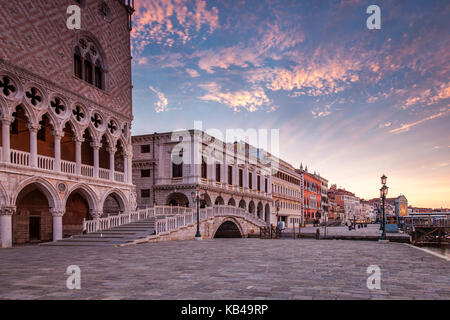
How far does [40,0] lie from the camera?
2116cm

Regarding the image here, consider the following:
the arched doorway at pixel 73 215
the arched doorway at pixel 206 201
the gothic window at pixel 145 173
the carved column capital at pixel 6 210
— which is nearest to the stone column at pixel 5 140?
the carved column capital at pixel 6 210

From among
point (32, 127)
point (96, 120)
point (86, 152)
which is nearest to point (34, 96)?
point (32, 127)

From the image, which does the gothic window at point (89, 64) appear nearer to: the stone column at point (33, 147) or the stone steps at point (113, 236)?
the stone column at point (33, 147)

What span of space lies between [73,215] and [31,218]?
3.81 m

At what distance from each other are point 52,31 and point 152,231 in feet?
43.2

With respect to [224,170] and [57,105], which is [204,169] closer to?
[224,170]

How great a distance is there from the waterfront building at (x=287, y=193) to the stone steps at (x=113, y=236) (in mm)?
39517

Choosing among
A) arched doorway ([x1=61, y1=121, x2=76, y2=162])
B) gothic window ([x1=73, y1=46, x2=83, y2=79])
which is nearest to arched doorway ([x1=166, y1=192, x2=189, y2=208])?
arched doorway ([x1=61, y1=121, x2=76, y2=162])

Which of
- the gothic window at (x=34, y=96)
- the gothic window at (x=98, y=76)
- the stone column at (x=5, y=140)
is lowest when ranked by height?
the stone column at (x=5, y=140)

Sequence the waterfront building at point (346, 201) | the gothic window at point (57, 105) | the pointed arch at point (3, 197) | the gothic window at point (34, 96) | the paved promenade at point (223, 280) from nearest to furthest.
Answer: the paved promenade at point (223, 280)
the pointed arch at point (3, 197)
the gothic window at point (34, 96)
the gothic window at point (57, 105)
the waterfront building at point (346, 201)

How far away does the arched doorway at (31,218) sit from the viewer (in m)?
23.1

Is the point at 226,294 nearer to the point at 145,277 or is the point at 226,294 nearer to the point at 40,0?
the point at 145,277
